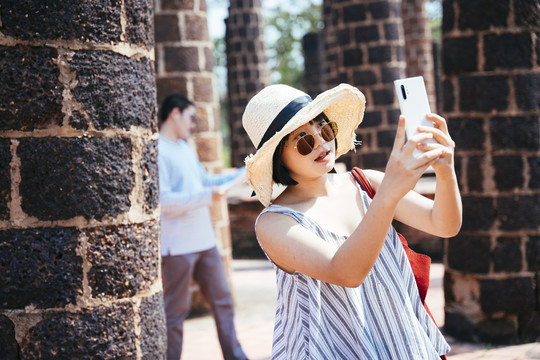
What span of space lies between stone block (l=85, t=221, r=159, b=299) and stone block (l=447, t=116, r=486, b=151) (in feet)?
12.8

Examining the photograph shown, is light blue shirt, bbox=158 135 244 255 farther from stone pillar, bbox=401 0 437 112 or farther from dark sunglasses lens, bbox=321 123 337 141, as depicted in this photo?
stone pillar, bbox=401 0 437 112

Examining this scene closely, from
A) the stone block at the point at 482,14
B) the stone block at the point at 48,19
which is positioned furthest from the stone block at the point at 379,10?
the stone block at the point at 48,19

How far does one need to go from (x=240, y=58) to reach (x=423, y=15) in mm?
4738

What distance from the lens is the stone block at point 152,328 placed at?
3.04 m

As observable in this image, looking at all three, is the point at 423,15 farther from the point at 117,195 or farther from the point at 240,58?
the point at 117,195

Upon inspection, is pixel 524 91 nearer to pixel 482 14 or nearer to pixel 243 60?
pixel 482 14

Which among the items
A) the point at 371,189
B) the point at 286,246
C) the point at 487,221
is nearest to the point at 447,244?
the point at 487,221

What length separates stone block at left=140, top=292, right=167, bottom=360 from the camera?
3.04 metres

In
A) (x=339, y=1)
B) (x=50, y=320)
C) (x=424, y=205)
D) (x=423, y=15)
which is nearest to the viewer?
(x=424, y=205)

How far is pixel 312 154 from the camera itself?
264 centimetres

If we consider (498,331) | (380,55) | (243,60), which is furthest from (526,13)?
(243,60)

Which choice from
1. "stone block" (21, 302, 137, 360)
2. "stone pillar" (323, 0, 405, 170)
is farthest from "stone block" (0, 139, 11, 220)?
"stone pillar" (323, 0, 405, 170)

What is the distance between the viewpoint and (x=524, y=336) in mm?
6352

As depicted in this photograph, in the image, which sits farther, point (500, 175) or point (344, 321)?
point (500, 175)
